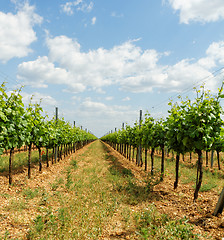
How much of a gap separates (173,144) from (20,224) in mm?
8198

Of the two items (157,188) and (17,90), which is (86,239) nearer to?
(157,188)

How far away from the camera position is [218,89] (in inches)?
315

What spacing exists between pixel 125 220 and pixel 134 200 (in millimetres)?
2044

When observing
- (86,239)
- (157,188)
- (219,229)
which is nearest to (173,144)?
(157,188)

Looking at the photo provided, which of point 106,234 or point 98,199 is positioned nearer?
point 106,234

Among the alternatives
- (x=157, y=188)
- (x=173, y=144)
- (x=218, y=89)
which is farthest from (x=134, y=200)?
(x=218, y=89)

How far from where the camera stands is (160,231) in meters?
5.82

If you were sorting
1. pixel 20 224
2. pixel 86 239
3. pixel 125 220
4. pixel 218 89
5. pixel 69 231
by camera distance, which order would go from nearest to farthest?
pixel 86 239 → pixel 69 231 → pixel 20 224 → pixel 125 220 → pixel 218 89

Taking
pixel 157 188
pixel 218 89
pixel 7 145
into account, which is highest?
pixel 218 89

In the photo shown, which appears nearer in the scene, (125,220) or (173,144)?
(125,220)

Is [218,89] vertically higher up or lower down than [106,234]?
higher up

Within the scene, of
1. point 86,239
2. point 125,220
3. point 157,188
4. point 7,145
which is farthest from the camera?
point 157,188

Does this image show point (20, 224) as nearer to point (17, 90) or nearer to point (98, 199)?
point (98, 199)

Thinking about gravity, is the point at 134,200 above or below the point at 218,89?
below
